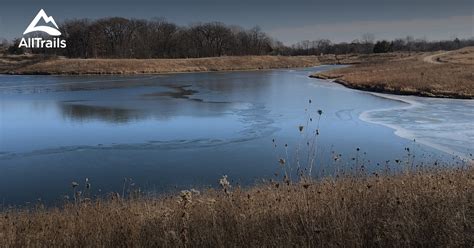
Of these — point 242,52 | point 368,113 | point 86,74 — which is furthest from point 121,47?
point 368,113

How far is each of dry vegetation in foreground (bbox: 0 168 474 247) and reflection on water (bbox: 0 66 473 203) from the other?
3.01 meters

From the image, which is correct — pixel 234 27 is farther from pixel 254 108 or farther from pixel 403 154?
pixel 403 154

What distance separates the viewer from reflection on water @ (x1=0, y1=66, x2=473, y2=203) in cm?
988

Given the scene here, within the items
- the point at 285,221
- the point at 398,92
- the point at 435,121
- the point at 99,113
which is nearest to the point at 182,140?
the point at 99,113

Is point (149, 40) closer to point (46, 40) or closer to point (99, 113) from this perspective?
point (46, 40)

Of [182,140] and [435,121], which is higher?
[435,121]

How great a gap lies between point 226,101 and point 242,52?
315 feet

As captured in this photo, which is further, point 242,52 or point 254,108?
point 242,52

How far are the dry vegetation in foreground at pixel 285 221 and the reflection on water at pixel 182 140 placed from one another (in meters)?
3.01

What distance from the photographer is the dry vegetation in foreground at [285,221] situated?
425 centimetres

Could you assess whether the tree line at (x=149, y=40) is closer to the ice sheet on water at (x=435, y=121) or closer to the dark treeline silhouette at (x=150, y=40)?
the dark treeline silhouette at (x=150, y=40)

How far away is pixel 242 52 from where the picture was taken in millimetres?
120500

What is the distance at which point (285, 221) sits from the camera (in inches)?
196

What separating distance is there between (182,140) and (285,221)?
9165mm
